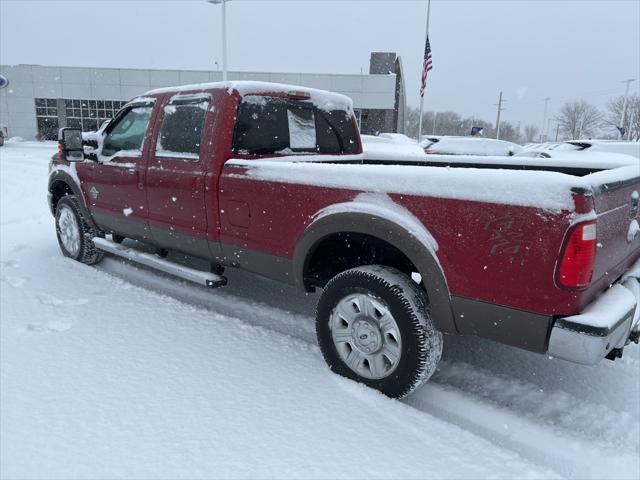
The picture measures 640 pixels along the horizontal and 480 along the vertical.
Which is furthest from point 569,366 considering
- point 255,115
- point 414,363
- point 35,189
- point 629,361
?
point 35,189

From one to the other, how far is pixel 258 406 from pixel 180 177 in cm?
206

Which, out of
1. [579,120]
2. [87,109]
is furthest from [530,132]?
[87,109]

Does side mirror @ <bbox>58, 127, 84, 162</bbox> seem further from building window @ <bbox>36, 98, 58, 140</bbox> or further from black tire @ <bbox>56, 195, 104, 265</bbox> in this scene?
building window @ <bbox>36, 98, 58, 140</bbox>

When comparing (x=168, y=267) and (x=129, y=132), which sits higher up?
(x=129, y=132)

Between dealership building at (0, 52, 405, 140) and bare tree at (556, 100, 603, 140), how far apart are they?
5572 centimetres

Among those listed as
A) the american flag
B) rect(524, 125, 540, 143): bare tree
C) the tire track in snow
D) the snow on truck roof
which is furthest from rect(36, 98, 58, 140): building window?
rect(524, 125, 540, 143): bare tree

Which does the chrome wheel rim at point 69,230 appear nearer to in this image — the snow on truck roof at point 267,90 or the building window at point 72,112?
the snow on truck roof at point 267,90

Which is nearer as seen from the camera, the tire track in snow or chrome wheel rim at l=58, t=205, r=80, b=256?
the tire track in snow

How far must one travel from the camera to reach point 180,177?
4.01m

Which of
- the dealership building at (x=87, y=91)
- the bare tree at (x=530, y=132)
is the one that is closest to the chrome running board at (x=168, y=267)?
the dealership building at (x=87, y=91)

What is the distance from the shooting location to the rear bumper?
2.25 meters

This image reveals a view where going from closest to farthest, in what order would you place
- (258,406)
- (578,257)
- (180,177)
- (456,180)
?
(578,257)
(456,180)
(258,406)
(180,177)

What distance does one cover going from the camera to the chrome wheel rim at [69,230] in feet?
18.3

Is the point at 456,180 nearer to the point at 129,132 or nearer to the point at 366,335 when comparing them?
the point at 366,335
